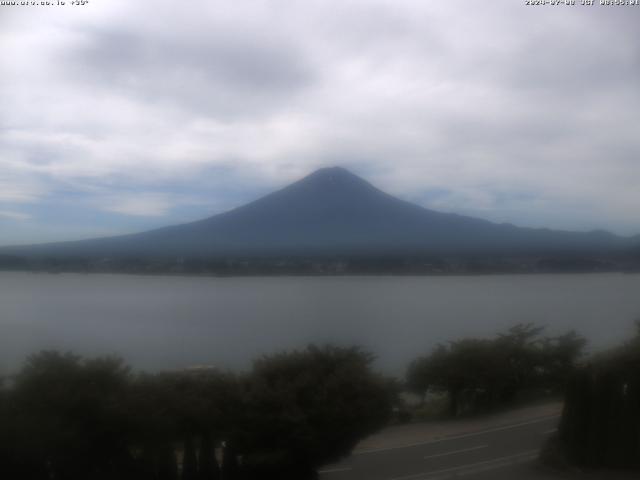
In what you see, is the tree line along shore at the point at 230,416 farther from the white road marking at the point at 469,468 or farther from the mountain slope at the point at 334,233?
the mountain slope at the point at 334,233

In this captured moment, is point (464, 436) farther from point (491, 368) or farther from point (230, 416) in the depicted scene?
point (230, 416)

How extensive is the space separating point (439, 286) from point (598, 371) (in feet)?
17.1

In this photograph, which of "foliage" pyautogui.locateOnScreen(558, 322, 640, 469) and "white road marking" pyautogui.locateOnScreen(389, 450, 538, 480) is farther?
"foliage" pyautogui.locateOnScreen(558, 322, 640, 469)

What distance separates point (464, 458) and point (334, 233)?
6.09 metres

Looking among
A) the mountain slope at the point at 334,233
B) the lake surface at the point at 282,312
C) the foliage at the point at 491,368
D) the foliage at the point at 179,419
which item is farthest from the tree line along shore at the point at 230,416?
the mountain slope at the point at 334,233

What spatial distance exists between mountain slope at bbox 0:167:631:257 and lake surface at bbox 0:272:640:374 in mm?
598

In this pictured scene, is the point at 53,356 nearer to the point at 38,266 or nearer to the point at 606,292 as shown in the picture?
the point at 38,266

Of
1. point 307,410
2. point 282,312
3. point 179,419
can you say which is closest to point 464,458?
point 307,410

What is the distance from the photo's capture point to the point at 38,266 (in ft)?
33.7

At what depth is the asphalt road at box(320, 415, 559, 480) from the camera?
8888 millimetres

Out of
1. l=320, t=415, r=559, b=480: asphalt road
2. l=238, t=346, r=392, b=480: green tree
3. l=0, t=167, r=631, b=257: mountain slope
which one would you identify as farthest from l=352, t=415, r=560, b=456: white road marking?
l=0, t=167, r=631, b=257: mountain slope

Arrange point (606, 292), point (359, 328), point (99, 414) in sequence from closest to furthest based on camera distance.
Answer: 1. point (99, 414)
2. point (359, 328)
3. point (606, 292)

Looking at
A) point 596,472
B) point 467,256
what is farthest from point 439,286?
point 596,472

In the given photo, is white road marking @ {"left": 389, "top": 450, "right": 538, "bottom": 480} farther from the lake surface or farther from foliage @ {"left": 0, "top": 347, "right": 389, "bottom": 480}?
the lake surface
